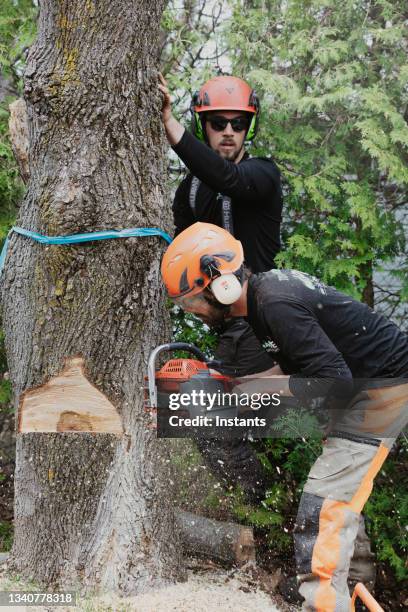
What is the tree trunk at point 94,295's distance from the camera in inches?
124

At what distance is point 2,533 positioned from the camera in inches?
189

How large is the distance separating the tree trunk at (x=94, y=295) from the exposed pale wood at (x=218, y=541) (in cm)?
54

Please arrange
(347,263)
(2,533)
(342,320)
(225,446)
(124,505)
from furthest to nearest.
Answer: (2,533)
(347,263)
(225,446)
(124,505)
(342,320)

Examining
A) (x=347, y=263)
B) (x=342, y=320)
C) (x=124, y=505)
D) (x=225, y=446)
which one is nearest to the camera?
(x=342, y=320)

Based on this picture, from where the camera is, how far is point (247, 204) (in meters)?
3.73

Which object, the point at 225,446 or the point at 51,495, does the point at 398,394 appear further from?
the point at 51,495

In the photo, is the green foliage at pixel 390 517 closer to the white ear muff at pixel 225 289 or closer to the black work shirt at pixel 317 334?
the black work shirt at pixel 317 334

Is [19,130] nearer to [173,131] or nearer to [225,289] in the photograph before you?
[173,131]

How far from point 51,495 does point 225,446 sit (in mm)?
1080

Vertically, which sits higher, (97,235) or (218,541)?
(97,235)

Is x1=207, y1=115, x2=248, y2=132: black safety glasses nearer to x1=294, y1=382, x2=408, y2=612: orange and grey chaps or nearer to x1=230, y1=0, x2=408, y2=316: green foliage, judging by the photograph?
x1=230, y1=0, x2=408, y2=316: green foliage

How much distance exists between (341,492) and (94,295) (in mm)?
1420

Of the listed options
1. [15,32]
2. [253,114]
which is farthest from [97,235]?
[15,32]

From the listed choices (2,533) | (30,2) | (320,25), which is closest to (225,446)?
(2,533)
